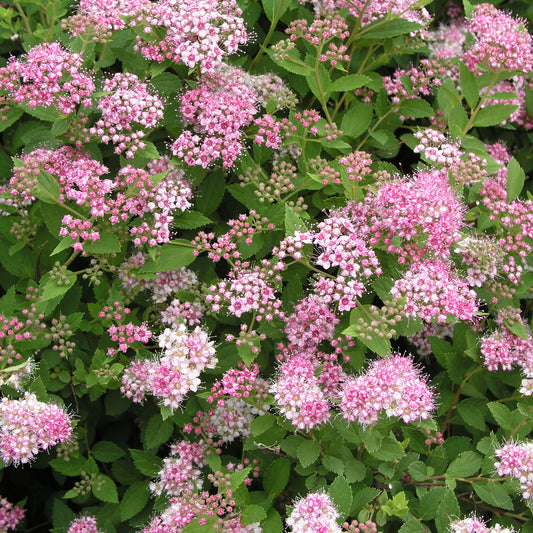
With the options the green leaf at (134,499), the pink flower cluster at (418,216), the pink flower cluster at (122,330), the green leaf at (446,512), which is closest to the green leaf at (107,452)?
the green leaf at (134,499)

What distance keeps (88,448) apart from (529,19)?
313 centimetres

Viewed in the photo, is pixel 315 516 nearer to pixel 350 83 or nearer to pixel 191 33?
pixel 350 83

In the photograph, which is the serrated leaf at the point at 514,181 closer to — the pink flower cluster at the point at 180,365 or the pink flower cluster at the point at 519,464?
the pink flower cluster at the point at 519,464

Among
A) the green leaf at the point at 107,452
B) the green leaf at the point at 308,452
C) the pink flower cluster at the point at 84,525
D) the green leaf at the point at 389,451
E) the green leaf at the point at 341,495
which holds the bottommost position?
the pink flower cluster at the point at 84,525

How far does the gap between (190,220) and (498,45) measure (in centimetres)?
149

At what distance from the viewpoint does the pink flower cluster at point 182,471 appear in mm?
2250

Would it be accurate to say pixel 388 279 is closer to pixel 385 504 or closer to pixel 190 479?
pixel 385 504

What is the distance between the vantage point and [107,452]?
2.52m

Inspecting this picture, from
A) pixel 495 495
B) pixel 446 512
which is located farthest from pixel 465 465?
pixel 446 512

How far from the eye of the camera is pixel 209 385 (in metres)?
2.31

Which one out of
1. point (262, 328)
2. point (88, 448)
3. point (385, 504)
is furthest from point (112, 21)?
point (385, 504)

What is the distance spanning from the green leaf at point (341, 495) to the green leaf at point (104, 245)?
1072 millimetres

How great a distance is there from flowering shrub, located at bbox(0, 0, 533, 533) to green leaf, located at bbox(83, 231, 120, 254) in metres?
0.01

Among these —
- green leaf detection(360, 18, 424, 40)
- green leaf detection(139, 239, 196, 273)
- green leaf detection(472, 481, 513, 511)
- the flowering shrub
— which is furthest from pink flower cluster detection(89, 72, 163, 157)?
green leaf detection(472, 481, 513, 511)
